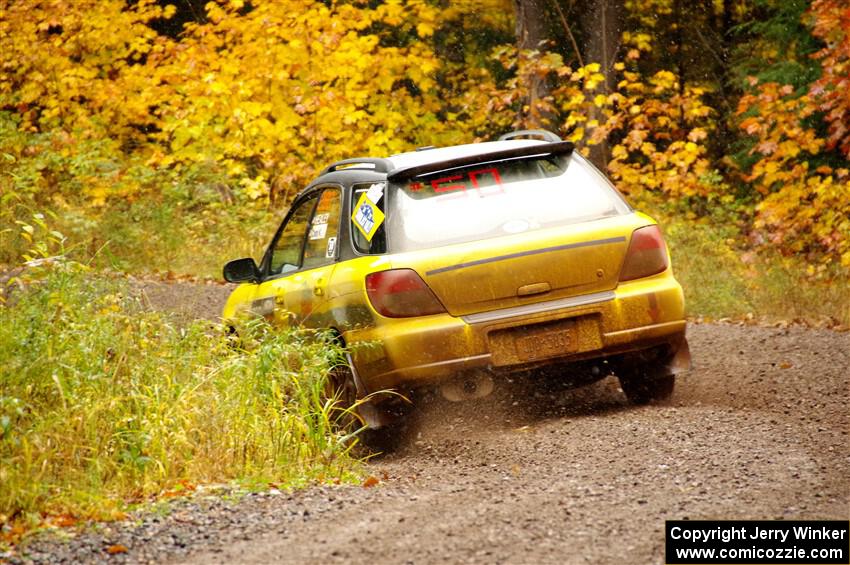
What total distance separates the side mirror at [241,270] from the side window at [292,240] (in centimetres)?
18

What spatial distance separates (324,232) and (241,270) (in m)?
0.85

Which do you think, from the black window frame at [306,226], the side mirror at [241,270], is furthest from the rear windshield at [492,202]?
the side mirror at [241,270]

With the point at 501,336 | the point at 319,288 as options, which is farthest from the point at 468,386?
the point at 319,288

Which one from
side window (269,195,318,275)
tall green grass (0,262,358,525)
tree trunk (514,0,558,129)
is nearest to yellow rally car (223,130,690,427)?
tall green grass (0,262,358,525)

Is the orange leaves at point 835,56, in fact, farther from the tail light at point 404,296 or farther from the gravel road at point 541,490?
the tail light at point 404,296

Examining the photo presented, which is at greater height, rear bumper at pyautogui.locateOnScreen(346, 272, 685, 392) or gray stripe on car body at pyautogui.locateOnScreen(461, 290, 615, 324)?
gray stripe on car body at pyautogui.locateOnScreen(461, 290, 615, 324)

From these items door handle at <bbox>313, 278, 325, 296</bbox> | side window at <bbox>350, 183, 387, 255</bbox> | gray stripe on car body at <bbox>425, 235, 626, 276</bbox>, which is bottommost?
door handle at <bbox>313, 278, 325, 296</bbox>

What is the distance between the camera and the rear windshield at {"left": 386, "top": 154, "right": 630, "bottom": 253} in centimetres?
681

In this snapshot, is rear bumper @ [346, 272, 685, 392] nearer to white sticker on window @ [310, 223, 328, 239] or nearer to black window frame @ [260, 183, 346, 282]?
black window frame @ [260, 183, 346, 282]

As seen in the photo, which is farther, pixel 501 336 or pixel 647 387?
pixel 647 387

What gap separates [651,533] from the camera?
461cm

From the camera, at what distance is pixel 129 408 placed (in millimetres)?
5984

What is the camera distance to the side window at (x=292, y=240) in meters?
8.11

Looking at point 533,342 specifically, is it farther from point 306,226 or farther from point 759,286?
point 759,286
